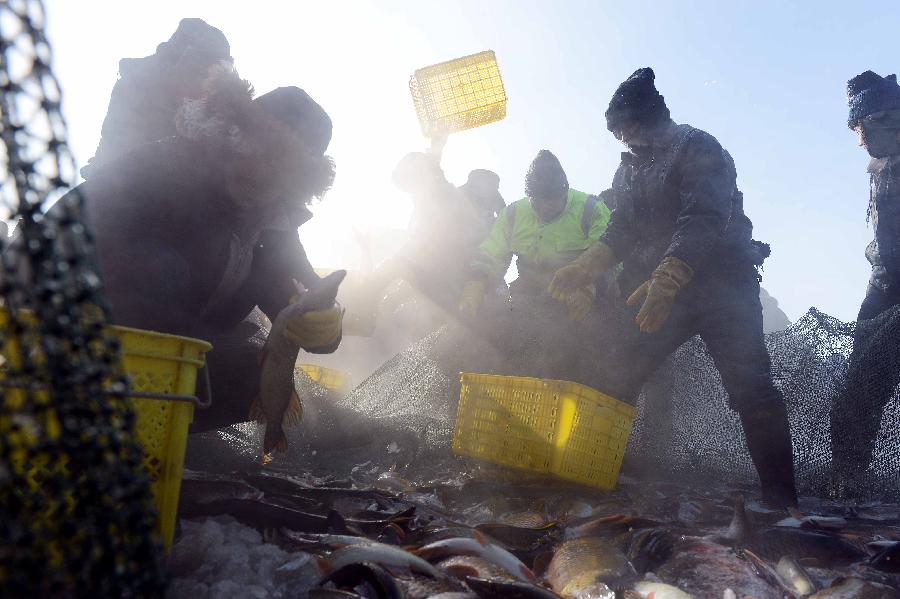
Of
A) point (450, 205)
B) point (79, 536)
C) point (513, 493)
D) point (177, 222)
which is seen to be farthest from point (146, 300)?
point (450, 205)

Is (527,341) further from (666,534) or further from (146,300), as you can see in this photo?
(146,300)

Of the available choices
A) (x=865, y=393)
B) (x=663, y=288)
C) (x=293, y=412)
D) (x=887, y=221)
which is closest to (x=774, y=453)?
(x=865, y=393)

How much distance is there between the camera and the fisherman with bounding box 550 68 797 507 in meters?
4.03

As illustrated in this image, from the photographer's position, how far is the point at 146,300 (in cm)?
274

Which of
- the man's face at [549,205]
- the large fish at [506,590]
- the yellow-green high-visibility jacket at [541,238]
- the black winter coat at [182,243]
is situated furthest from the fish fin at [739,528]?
the man's face at [549,205]

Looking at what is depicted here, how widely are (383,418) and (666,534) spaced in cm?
323

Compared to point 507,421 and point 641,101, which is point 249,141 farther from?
point 641,101

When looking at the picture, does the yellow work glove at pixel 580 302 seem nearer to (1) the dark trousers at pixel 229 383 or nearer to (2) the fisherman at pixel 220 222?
(2) the fisherman at pixel 220 222

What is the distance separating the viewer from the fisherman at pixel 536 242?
5949mm

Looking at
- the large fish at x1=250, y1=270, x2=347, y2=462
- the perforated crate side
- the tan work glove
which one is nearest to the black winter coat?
the large fish at x1=250, y1=270, x2=347, y2=462

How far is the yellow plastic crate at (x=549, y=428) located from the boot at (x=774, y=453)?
85 centimetres

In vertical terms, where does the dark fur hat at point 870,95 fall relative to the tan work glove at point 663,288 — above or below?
above

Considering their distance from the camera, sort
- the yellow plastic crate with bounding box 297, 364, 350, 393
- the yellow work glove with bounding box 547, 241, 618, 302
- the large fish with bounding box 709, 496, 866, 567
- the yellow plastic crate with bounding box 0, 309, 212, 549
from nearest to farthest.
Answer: the yellow plastic crate with bounding box 0, 309, 212, 549
the large fish with bounding box 709, 496, 866, 567
the yellow work glove with bounding box 547, 241, 618, 302
the yellow plastic crate with bounding box 297, 364, 350, 393

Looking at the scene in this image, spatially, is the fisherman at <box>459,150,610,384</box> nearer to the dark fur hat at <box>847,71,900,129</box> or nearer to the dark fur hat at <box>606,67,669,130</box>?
the dark fur hat at <box>606,67,669,130</box>
